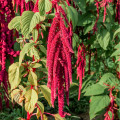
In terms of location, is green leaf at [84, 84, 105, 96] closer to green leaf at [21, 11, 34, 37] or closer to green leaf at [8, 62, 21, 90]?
green leaf at [8, 62, 21, 90]

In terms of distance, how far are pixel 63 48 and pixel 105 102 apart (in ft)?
4.49

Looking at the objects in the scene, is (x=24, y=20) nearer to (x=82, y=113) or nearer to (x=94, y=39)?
(x=94, y=39)

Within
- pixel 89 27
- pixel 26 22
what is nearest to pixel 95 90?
pixel 89 27

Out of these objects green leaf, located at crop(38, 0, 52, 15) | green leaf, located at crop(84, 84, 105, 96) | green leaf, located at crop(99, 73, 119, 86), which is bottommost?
green leaf, located at crop(84, 84, 105, 96)

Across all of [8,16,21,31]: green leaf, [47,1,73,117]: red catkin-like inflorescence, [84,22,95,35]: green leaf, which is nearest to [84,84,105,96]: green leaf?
[84,22,95,35]: green leaf

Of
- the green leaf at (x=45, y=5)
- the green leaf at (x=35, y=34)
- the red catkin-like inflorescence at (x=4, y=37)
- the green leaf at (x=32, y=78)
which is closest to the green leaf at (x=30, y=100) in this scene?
the green leaf at (x=32, y=78)

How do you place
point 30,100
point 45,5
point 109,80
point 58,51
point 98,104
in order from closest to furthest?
point 58,51, point 45,5, point 30,100, point 98,104, point 109,80

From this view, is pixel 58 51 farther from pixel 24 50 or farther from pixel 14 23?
pixel 14 23

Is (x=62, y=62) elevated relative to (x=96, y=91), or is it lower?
elevated

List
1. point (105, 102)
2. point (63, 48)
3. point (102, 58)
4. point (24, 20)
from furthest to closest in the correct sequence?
point (102, 58)
point (105, 102)
point (24, 20)
point (63, 48)

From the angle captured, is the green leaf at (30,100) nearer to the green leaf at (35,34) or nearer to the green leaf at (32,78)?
the green leaf at (32,78)

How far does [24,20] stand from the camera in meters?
1.35

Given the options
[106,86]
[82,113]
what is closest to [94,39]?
[106,86]

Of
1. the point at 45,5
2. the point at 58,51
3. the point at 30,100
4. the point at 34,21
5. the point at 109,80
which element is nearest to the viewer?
the point at 58,51
